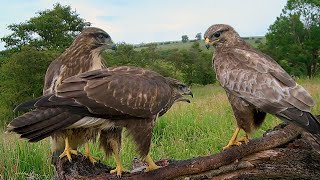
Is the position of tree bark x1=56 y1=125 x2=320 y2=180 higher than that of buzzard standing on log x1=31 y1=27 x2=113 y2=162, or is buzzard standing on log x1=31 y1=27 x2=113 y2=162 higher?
buzzard standing on log x1=31 y1=27 x2=113 y2=162

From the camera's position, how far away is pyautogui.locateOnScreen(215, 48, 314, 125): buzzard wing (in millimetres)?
4414

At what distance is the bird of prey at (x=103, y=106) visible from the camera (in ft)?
12.3

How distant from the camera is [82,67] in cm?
531

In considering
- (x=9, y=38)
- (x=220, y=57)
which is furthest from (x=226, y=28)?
(x=9, y=38)

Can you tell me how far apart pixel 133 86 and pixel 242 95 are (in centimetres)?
133

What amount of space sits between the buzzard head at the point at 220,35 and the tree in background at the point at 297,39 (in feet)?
132

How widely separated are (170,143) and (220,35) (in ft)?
12.2

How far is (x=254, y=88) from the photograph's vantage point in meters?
4.77

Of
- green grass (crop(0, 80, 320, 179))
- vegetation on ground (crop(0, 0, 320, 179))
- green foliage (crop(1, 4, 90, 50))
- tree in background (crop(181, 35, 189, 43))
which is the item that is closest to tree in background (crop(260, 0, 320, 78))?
vegetation on ground (crop(0, 0, 320, 179))

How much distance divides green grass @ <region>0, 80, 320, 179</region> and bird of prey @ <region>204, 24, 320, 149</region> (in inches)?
52.4

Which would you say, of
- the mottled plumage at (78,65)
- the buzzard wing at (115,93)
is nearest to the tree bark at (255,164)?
the mottled plumage at (78,65)

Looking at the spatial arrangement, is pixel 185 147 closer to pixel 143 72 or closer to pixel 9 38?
pixel 143 72

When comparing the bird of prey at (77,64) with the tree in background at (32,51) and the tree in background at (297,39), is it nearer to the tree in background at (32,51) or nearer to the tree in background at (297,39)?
the tree in background at (32,51)

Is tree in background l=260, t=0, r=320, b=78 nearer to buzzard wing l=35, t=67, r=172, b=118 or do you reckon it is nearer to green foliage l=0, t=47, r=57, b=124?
green foliage l=0, t=47, r=57, b=124
